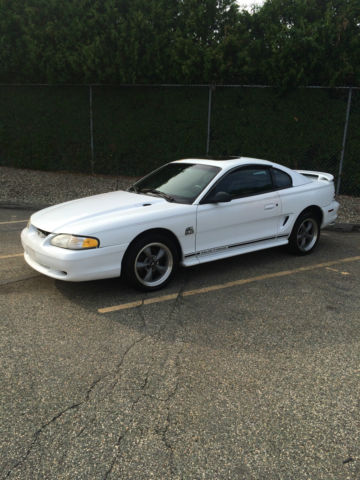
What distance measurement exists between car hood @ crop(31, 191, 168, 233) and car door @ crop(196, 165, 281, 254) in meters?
0.61

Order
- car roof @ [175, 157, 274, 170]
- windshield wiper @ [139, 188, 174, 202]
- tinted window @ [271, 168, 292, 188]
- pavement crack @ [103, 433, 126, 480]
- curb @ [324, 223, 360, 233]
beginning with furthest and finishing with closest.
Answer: curb @ [324, 223, 360, 233]
tinted window @ [271, 168, 292, 188]
car roof @ [175, 157, 274, 170]
windshield wiper @ [139, 188, 174, 202]
pavement crack @ [103, 433, 126, 480]

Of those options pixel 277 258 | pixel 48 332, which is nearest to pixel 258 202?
pixel 277 258

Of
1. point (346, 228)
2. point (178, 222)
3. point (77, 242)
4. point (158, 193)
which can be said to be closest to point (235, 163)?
point (158, 193)

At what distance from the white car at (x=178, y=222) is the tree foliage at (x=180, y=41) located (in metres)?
4.80

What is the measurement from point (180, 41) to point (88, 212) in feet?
25.0

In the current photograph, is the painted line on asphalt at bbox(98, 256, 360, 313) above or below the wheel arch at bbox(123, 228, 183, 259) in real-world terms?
below

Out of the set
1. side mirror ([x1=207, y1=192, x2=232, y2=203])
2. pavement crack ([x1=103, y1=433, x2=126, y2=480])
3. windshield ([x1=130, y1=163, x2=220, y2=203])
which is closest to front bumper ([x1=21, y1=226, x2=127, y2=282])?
windshield ([x1=130, y1=163, x2=220, y2=203])

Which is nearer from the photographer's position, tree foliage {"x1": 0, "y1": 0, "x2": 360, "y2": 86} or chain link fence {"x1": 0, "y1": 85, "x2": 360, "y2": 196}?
tree foliage {"x1": 0, "y1": 0, "x2": 360, "y2": 86}

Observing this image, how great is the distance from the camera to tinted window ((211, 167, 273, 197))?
18.6 ft

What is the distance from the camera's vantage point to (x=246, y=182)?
5898mm

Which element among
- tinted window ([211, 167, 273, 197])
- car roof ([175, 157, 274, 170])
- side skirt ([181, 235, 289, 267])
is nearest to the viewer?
side skirt ([181, 235, 289, 267])

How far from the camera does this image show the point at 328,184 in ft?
22.4

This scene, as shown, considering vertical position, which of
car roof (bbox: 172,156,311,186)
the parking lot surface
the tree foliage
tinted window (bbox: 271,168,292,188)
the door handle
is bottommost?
the parking lot surface

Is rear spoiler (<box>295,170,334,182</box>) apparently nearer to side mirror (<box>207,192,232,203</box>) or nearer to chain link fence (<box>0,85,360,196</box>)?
→ side mirror (<box>207,192,232,203</box>)
